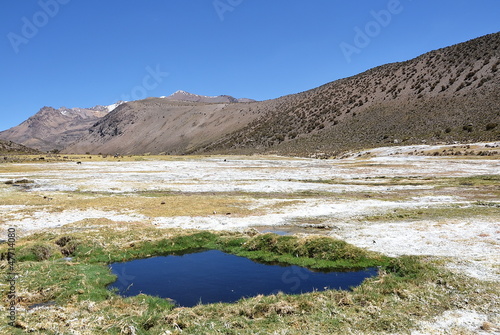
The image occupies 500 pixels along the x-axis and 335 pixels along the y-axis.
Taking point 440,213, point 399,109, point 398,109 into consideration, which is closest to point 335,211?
point 440,213

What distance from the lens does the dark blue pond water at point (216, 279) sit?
551 inches

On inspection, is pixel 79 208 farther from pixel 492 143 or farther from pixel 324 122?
pixel 324 122

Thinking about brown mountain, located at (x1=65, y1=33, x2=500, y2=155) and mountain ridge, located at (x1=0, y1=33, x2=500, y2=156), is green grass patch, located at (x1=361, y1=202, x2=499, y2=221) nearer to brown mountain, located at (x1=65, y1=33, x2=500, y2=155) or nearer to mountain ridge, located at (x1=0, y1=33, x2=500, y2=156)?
brown mountain, located at (x1=65, y1=33, x2=500, y2=155)

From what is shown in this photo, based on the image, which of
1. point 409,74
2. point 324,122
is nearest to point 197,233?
point 324,122

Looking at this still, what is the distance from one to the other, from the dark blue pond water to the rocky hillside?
94718mm

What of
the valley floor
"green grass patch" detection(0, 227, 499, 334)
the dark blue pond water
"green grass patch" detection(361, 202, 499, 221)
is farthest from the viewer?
"green grass patch" detection(361, 202, 499, 221)

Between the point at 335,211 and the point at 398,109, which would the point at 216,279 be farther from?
the point at 398,109

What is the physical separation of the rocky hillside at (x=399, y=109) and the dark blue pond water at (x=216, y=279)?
94718 mm

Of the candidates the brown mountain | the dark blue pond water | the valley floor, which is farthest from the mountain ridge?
the dark blue pond water

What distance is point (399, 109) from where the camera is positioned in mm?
135000

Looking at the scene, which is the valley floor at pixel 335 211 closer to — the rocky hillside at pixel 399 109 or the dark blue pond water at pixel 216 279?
the dark blue pond water at pixel 216 279

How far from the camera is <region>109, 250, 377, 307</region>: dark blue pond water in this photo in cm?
1399

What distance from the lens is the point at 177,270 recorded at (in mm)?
16844

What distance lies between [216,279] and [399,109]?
135m
